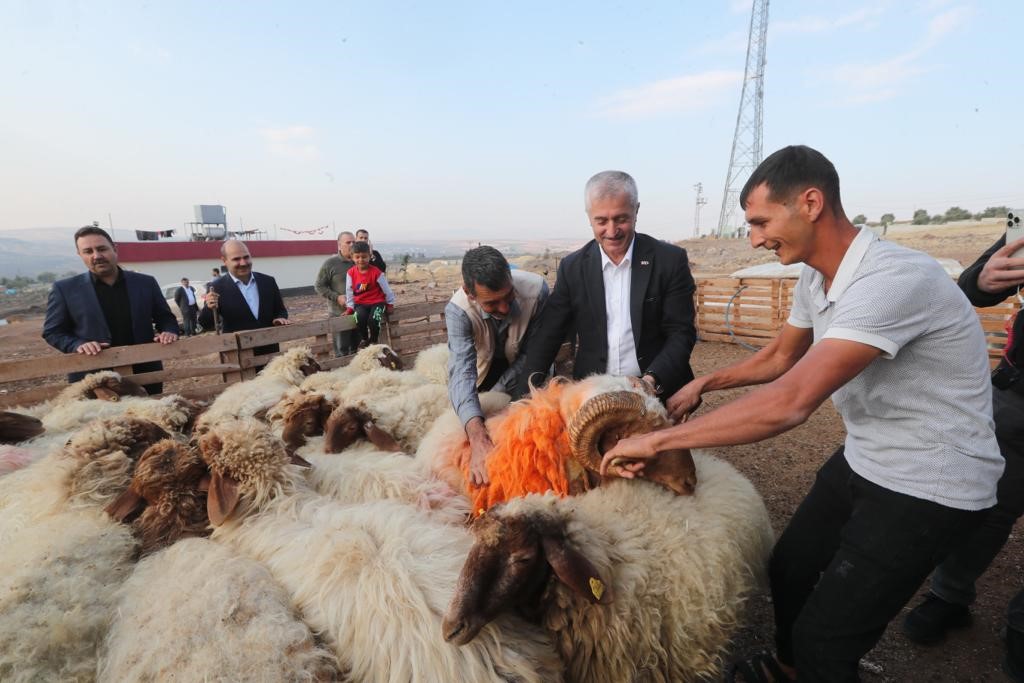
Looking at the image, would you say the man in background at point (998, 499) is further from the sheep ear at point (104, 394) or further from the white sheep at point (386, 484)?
the sheep ear at point (104, 394)

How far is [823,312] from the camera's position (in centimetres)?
212

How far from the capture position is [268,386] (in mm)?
5328

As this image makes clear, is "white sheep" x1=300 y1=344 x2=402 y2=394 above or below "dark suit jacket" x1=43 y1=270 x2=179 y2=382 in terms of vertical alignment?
below

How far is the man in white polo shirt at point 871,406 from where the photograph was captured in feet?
5.57

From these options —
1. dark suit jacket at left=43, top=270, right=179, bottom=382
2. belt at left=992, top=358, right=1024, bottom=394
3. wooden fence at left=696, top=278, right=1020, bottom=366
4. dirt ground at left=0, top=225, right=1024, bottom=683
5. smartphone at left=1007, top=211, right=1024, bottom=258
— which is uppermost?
smartphone at left=1007, top=211, right=1024, bottom=258

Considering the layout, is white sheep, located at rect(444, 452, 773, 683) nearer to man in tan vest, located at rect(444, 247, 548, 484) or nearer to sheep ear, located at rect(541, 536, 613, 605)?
sheep ear, located at rect(541, 536, 613, 605)

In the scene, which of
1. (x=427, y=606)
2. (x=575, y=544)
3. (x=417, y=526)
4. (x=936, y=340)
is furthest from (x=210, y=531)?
(x=936, y=340)

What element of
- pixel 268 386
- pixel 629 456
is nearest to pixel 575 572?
pixel 629 456

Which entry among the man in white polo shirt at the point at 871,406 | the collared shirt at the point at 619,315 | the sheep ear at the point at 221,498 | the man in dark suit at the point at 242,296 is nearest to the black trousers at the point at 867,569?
the man in white polo shirt at the point at 871,406

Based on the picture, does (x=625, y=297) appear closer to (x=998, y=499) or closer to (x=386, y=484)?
(x=386, y=484)

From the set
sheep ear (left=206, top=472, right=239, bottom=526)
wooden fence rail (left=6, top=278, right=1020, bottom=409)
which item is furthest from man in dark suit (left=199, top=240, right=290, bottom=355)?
sheep ear (left=206, top=472, right=239, bottom=526)

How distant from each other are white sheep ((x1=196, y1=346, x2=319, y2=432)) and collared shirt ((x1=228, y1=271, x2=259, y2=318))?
2.61 ft

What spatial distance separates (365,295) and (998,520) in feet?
23.5

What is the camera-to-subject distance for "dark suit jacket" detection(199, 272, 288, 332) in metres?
6.17
